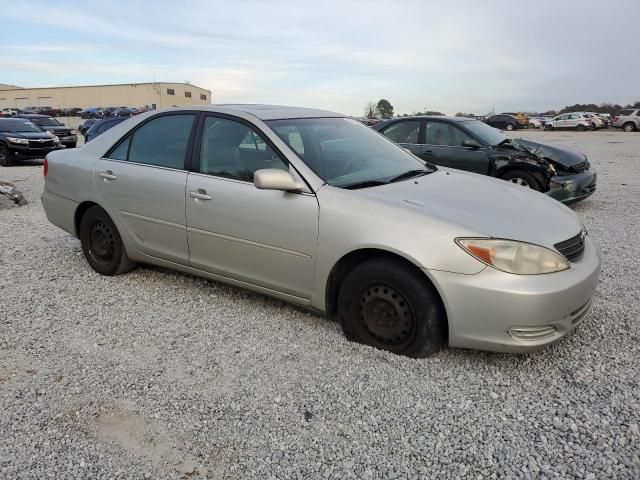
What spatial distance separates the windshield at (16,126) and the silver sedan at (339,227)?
13152 mm

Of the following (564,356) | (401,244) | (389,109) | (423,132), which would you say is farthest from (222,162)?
(389,109)

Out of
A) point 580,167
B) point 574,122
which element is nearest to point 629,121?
point 574,122

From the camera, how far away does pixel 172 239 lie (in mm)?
4105

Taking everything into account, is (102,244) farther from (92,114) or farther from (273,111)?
(92,114)

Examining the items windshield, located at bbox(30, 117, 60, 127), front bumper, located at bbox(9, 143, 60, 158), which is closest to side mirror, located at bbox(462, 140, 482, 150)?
front bumper, located at bbox(9, 143, 60, 158)

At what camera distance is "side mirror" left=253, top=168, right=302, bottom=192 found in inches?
129

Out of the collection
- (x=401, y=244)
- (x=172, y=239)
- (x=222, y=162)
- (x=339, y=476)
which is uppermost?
(x=222, y=162)

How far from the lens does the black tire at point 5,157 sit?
14818mm

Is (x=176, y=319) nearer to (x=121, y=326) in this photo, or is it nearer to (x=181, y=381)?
(x=121, y=326)

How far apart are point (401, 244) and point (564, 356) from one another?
1.28m

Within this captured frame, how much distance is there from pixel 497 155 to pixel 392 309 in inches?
211

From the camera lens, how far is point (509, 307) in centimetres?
279

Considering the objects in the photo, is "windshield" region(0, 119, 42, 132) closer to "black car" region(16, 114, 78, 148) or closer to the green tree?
"black car" region(16, 114, 78, 148)

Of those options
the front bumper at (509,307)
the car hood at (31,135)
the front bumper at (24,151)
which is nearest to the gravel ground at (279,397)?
the front bumper at (509,307)
